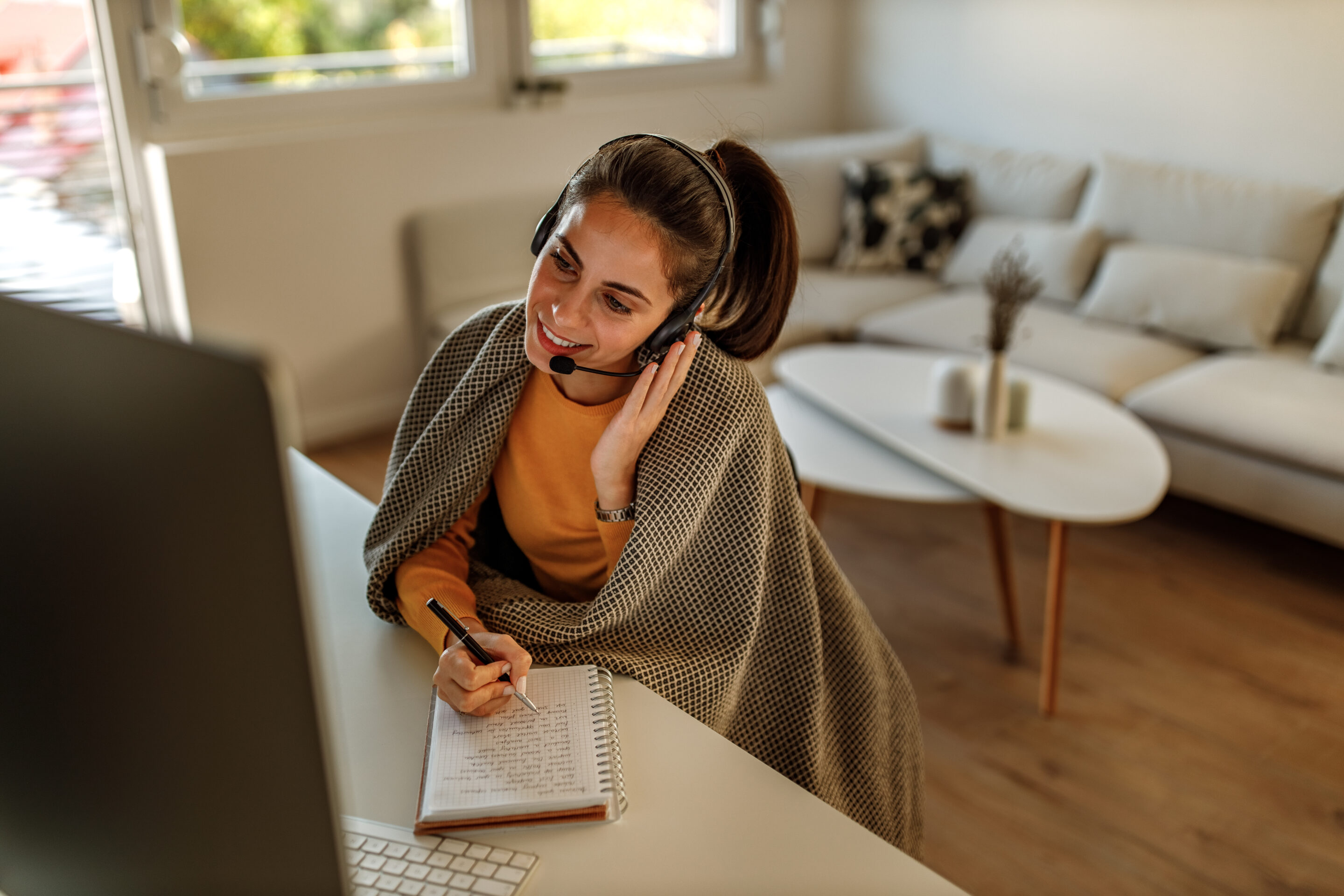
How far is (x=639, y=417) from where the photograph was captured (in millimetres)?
1027

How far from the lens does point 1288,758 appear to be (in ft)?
6.44

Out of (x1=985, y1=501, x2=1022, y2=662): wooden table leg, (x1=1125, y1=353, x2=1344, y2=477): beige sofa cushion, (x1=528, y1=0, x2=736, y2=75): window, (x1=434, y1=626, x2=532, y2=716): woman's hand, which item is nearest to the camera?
(x1=434, y1=626, x2=532, y2=716): woman's hand

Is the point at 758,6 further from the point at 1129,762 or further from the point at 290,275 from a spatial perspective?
the point at 1129,762

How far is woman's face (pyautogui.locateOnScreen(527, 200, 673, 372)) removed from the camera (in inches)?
39.6

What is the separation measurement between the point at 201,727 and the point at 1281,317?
329 cm

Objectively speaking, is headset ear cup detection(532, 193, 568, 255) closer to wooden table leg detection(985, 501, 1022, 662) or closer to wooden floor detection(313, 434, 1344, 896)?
wooden floor detection(313, 434, 1344, 896)

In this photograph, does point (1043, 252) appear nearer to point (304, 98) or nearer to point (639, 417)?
point (304, 98)

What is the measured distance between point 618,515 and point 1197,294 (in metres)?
2.57

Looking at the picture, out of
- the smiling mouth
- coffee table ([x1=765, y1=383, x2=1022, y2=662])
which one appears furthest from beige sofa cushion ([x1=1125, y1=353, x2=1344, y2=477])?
the smiling mouth

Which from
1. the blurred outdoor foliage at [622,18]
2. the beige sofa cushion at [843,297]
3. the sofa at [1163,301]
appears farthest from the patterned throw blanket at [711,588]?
the blurred outdoor foliage at [622,18]

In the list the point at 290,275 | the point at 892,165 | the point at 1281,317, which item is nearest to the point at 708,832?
the point at 290,275

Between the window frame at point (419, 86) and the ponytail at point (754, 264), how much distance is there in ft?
7.81

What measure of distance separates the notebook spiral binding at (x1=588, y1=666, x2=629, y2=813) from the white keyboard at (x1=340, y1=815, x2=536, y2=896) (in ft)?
0.28

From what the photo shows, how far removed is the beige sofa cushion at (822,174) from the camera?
3.75 m
